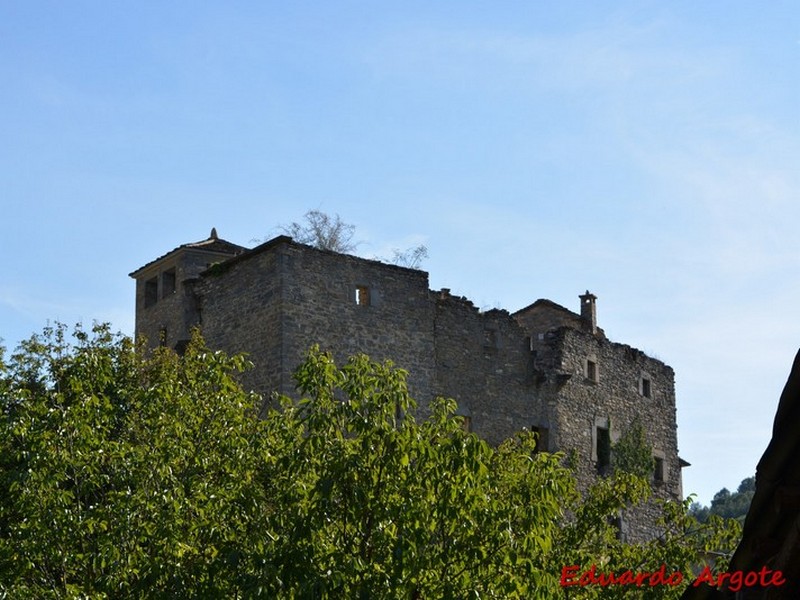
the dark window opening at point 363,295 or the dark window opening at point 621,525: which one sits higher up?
the dark window opening at point 363,295

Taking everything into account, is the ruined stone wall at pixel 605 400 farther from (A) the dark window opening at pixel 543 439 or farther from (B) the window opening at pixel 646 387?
(A) the dark window opening at pixel 543 439

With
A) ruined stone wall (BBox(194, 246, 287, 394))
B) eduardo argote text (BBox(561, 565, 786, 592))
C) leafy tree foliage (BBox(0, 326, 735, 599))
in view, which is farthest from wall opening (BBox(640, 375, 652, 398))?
leafy tree foliage (BBox(0, 326, 735, 599))

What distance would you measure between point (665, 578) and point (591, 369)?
19.1m

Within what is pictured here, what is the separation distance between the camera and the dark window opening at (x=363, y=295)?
29.9 metres

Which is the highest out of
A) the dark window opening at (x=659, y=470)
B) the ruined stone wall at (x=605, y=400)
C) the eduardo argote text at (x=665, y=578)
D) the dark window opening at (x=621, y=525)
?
the ruined stone wall at (x=605, y=400)

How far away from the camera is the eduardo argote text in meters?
7.59

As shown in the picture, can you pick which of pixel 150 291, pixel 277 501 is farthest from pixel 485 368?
pixel 277 501

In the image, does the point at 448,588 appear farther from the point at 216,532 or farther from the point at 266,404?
the point at 266,404

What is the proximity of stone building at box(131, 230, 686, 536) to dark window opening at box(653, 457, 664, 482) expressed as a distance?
28mm

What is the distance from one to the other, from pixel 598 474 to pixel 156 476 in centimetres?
2238

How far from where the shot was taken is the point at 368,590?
12.6 m

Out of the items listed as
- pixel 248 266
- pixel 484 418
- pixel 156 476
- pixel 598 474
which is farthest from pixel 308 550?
pixel 598 474

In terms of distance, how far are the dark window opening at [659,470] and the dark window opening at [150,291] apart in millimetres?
14830

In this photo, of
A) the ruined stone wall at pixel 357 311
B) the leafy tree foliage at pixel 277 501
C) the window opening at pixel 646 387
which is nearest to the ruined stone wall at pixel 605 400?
the window opening at pixel 646 387
